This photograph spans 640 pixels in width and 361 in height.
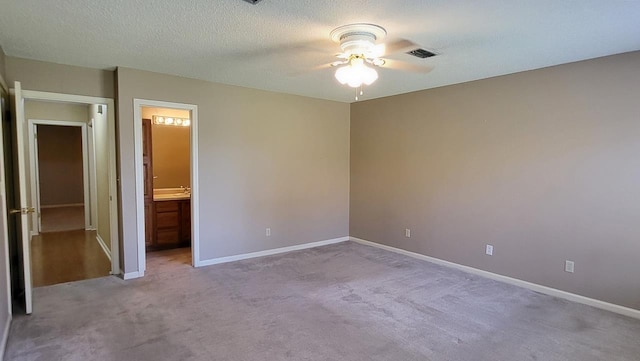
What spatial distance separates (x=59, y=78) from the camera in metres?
3.63

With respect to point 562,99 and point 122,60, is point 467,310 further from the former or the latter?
point 122,60

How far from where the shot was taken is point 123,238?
397cm

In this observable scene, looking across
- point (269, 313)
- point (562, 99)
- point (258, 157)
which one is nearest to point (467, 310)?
point (269, 313)

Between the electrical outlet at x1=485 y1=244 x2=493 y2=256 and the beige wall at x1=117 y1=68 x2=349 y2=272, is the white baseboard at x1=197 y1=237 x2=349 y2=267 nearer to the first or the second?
the beige wall at x1=117 y1=68 x2=349 y2=272

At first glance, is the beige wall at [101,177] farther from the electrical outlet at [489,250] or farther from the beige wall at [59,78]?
the electrical outlet at [489,250]

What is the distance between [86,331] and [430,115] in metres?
4.45

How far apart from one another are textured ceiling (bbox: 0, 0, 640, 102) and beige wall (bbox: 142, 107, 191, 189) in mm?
2117

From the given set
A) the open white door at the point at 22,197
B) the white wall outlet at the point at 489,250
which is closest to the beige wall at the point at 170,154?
the open white door at the point at 22,197

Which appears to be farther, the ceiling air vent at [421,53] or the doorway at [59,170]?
the doorway at [59,170]

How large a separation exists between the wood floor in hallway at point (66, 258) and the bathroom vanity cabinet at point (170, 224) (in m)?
0.71

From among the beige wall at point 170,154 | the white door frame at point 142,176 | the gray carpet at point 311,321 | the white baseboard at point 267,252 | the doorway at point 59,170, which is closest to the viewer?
the gray carpet at point 311,321

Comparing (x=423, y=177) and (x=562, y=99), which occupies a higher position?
(x=562, y=99)

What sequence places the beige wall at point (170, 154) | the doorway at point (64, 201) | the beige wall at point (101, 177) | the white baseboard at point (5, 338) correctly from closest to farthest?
the white baseboard at point (5, 338) → the doorway at point (64, 201) → the beige wall at point (101, 177) → the beige wall at point (170, 154)

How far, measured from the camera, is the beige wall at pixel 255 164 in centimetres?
399
